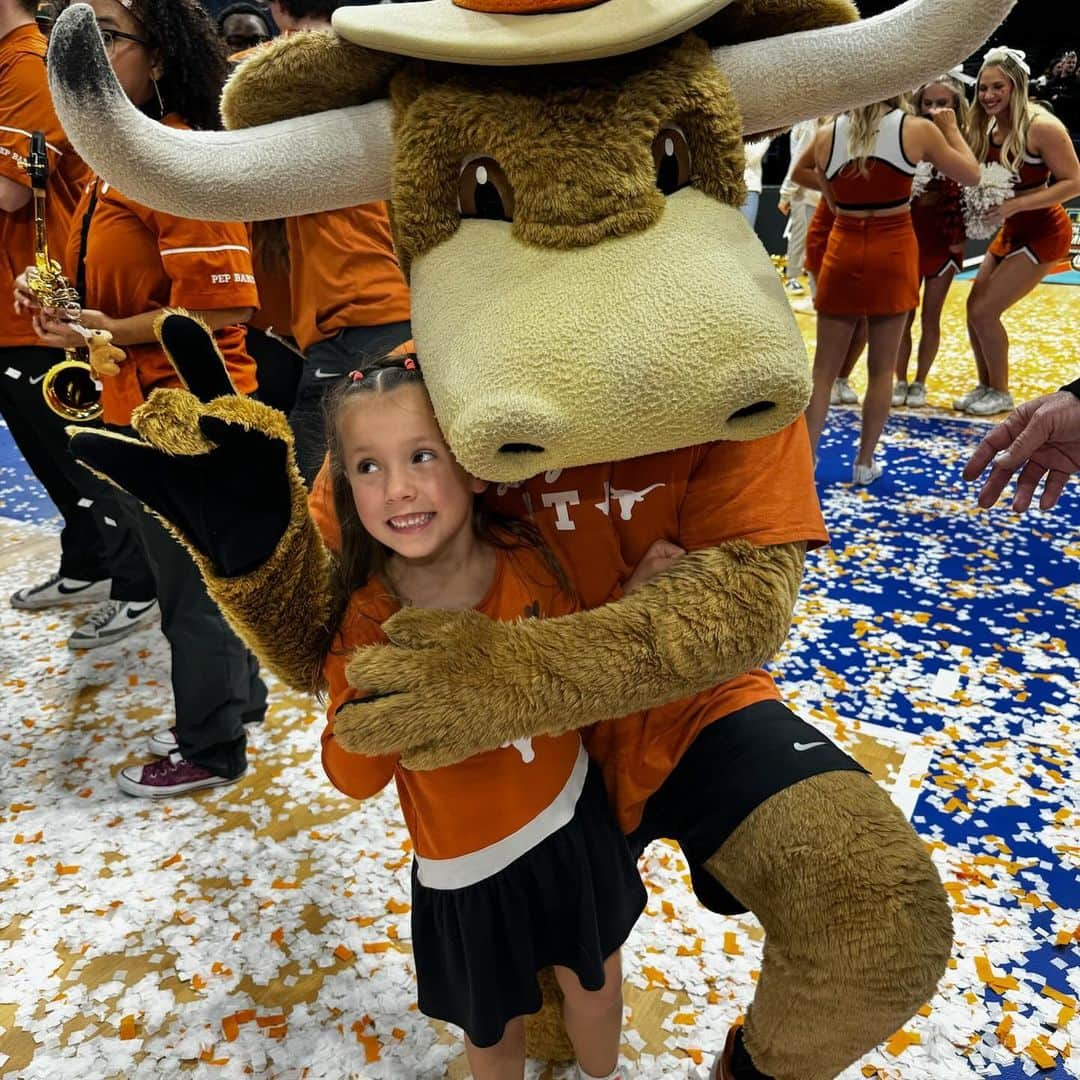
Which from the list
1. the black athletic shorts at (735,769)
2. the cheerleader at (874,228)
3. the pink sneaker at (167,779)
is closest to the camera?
the black athletic shorts at (735,769)

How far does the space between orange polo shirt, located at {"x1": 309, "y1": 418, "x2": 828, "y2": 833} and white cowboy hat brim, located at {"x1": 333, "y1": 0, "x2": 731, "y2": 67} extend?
40 centimetres

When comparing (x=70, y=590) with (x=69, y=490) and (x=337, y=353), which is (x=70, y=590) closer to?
(x=69, y=490)

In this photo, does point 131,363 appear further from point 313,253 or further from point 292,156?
point 292,156

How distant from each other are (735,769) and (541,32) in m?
0.80

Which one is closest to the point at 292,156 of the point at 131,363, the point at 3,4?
the point at 131,363

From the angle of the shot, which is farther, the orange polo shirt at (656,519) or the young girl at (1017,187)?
the young girl at (1017,187)

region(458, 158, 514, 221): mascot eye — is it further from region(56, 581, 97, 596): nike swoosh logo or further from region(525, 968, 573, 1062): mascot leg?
region(56, 581, 97, 596): nike swoosh logo

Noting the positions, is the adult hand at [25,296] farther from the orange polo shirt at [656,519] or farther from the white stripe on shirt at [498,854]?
the white stripe on shirt at [498,854]

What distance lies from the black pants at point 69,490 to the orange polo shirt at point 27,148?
188 millimetres

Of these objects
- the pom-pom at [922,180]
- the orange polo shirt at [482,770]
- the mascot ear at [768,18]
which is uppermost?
the mascot ear at [768,18]

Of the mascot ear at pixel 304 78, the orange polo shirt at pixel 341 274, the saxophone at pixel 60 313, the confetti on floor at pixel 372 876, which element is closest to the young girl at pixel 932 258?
the confetti on floor at pixel 372 876

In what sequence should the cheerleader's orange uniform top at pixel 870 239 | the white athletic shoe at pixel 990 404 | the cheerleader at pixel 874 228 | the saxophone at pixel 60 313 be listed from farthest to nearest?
the white athletic shoe at pixel 990 404, the cheerleader's orange uniform top at pixel 870 239, the cheerleader at pixel 874 228, the saxophone at pixel 60 313

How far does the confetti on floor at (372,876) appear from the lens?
4.74ft

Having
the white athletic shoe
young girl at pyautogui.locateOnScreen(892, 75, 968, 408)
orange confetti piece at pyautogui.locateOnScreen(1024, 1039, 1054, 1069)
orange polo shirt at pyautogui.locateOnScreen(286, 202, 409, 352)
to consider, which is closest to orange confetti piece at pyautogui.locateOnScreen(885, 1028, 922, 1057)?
orange confetti piece at pyautogui.locateOnScreen(1024, 1039, 1054, 1069)
